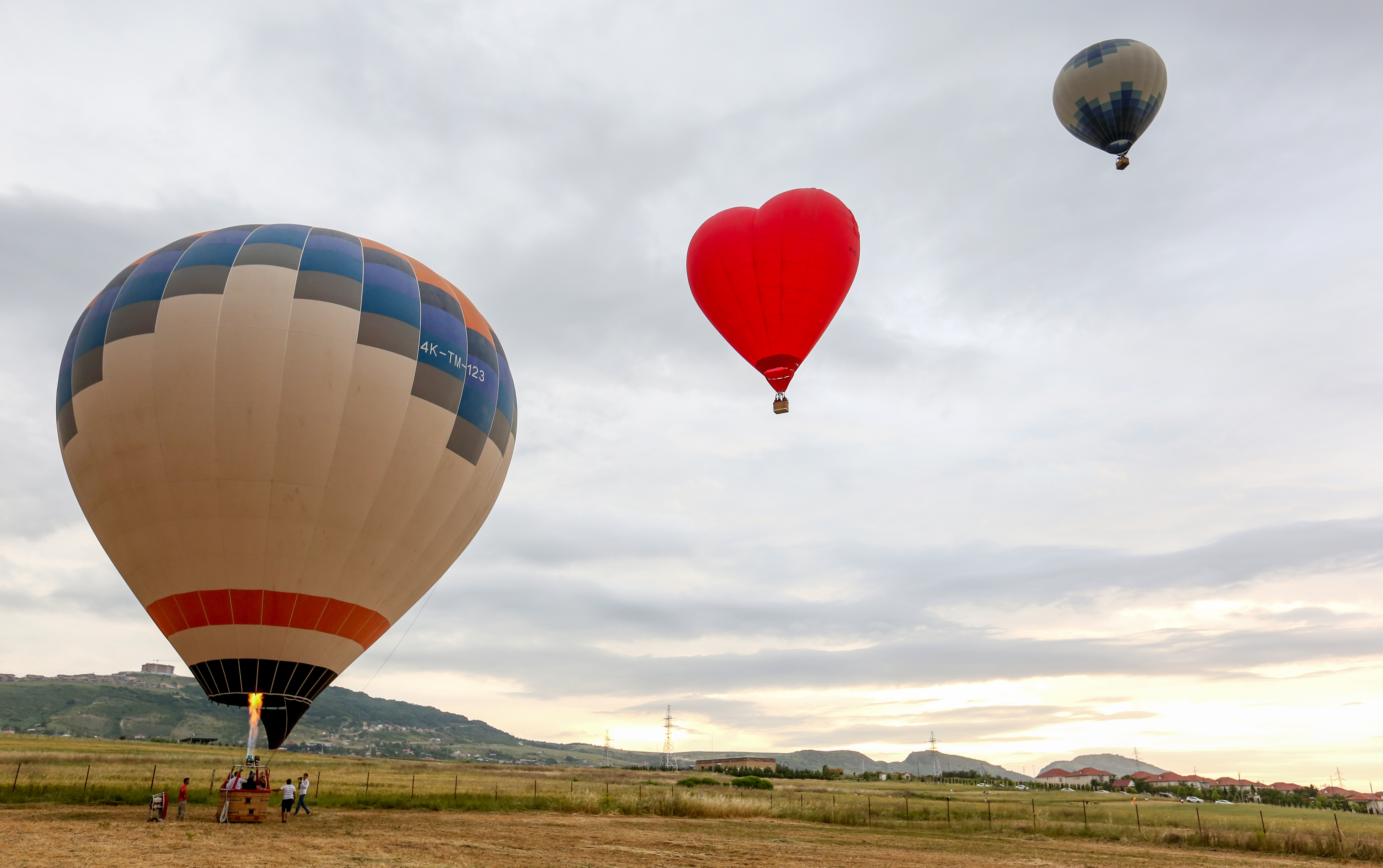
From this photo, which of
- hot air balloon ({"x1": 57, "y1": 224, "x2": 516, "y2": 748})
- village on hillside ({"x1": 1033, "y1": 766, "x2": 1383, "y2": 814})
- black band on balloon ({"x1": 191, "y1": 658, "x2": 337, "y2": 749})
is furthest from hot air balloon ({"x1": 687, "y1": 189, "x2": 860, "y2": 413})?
village on hillside ({"x1": 1033, "y1": 766, "x2": 1383, "y2": 814})

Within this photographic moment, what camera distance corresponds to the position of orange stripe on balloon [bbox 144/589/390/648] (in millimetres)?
19094

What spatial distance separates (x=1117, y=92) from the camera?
32594mm

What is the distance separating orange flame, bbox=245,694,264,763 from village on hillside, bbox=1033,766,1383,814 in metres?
77.2

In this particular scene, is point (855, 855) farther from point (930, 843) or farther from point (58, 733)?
point (58, 733)

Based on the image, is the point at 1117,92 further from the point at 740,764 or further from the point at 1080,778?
the point at 1080,778

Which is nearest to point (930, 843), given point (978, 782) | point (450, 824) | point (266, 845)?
point (450, 824)

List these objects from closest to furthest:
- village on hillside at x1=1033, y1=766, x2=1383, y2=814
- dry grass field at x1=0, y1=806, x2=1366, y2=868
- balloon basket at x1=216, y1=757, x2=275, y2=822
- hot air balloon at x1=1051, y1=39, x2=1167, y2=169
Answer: dry grass field at x1=0, y1=806, x2=1366, y2=868 → balloon basket at x1=216, y1=757, x2=275, y2=822 → hot air balloon at x1=1051, y1=39, x2=1167, y2=169 → village on hillside at x1=1033, y1=766, x2=1383, y2=814

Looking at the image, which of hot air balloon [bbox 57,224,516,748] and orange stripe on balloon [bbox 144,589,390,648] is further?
orange stripe on balloon [bbox 144,589,390,648]

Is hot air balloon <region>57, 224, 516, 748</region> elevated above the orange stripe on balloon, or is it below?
above

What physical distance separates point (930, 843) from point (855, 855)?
18.2ft

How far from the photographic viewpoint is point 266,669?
19250 mm

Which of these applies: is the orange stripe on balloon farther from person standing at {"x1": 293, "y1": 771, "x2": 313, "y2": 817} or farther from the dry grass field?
person standing at {"x1": 293, "y1": 771, "x2": 313, "y2": 817}

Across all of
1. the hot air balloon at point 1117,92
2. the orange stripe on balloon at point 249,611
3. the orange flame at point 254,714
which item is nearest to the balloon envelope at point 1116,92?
the hot air balloon at point 1117,92

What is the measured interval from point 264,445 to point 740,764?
131811 mm
